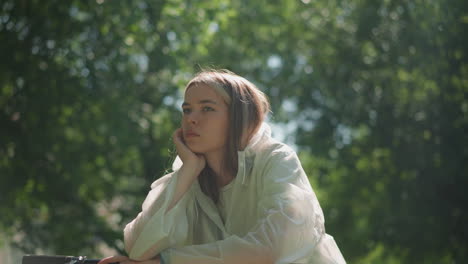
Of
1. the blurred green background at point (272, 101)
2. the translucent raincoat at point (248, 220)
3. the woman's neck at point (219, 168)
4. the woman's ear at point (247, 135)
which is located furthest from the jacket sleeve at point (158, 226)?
the blurred green background at point (272, 101)

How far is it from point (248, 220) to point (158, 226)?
1.42ft

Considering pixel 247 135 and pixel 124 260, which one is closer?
pixel 124 260

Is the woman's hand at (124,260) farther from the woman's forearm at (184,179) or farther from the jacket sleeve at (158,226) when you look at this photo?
the woman's forearm at (184,179)

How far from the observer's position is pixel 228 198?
2973 mm

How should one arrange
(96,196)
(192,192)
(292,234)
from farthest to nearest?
(96,196) → (192,192) → (292,234)

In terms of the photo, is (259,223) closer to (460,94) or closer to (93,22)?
(93,22)

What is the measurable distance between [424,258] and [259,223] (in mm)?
9844

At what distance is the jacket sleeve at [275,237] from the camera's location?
8.40ft

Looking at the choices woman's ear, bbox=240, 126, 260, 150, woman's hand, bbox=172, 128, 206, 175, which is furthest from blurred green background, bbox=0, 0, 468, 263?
woman's ear, bbox=240, 126, 260, 150

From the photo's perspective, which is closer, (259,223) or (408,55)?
(259,223)

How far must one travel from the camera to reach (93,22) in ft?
31.3

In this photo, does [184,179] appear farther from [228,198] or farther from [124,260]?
[124,260]

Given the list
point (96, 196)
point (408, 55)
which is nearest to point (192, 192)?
point (96, 196)

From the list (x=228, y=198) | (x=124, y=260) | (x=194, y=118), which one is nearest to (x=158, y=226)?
(x=124, y=260)
